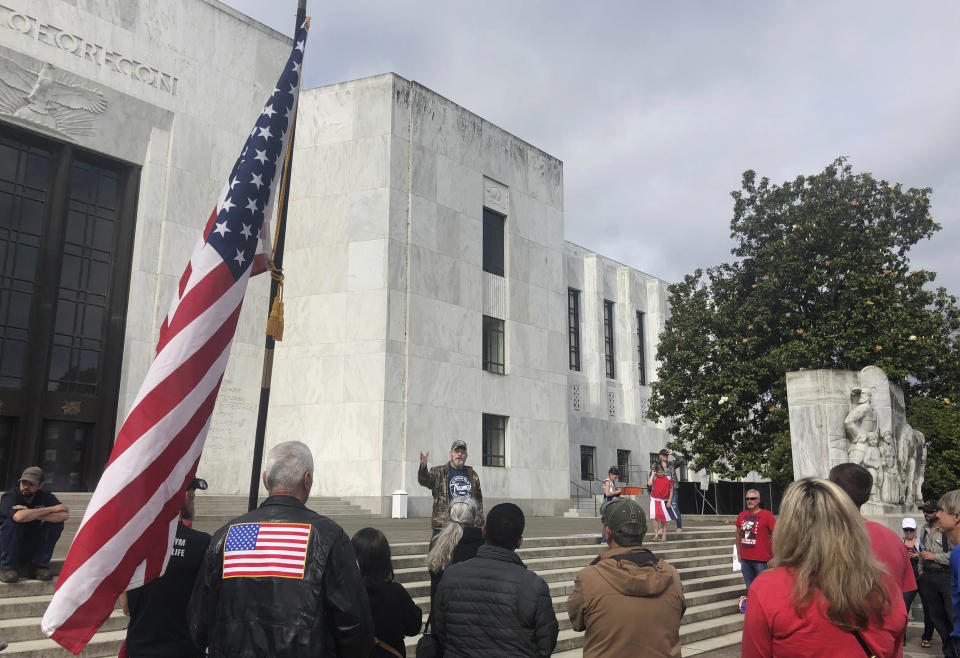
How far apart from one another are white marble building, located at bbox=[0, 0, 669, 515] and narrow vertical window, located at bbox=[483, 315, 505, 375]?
7cm

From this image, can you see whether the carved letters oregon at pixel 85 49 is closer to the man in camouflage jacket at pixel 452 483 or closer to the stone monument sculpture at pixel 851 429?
the man in camouflage jacket at pixel 452 483

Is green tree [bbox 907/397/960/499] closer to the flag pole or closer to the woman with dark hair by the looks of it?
the flag pole

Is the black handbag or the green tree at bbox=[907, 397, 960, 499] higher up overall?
the green tree at bbox=[907, 397, 960, 499]

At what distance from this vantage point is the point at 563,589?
11.8m

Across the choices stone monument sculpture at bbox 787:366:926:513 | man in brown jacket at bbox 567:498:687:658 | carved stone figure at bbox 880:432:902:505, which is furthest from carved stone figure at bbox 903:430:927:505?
man in brown jacket at bbox 567:498:687:658

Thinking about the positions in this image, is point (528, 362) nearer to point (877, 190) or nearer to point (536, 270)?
point (536, 270)

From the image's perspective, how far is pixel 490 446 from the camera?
2634 centimetres

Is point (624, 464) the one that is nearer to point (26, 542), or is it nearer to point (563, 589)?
point (563, 589)

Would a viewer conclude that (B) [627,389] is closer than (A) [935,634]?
No

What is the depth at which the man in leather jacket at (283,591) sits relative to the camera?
3125 mm

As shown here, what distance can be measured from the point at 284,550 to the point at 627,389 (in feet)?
132

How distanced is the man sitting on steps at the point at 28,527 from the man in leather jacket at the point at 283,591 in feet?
19.0

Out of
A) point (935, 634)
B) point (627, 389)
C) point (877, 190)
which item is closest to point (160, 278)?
point (935, 634)

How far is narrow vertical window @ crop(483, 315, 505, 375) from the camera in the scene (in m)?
26.8
